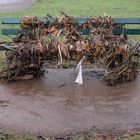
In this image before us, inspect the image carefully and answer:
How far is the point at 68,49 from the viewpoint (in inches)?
254

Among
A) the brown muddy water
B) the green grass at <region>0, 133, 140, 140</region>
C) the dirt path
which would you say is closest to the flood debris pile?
the brown muddy water

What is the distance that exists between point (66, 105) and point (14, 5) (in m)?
11.0

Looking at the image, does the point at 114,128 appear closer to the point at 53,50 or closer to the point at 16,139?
the point at 16,139

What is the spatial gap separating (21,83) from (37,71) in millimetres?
354

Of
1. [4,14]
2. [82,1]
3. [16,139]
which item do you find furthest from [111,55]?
[82,1]

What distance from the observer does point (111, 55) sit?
663 cm

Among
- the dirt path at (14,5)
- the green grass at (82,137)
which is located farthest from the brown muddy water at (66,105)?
the dirt path at (14,5)

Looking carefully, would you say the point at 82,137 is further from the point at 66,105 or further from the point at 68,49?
the point at 68,49

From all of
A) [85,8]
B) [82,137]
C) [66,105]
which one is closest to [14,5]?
[85,8]

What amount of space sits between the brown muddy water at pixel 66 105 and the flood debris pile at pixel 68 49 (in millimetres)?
180

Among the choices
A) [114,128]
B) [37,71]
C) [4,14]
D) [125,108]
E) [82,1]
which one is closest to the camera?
[114,128]

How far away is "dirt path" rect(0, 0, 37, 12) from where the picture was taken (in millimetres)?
15337

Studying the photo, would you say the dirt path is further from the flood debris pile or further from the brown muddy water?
the brown muddy water

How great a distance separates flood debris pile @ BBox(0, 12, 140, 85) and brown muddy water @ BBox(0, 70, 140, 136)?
18cm
